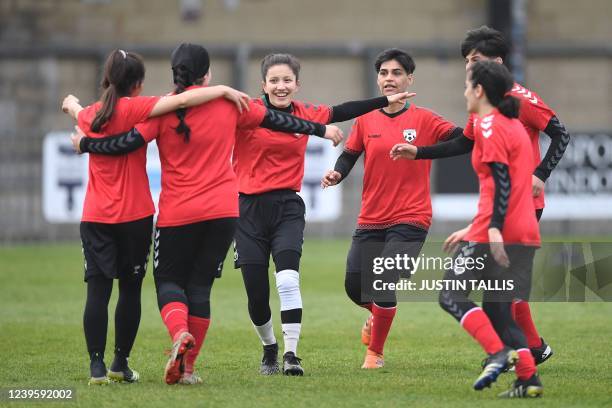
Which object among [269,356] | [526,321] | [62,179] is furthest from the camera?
[62,179]

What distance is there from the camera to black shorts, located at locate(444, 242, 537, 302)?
6.78 m

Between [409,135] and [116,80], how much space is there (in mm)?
2308

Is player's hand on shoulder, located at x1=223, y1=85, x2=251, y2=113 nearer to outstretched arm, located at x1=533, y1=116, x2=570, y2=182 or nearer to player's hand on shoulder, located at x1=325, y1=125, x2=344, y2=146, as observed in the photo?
player's hand on shoulder, located at x1=325, y1=125, x2=344, y2=146

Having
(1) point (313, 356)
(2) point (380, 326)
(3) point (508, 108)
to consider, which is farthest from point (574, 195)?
(3) point (508, 108)

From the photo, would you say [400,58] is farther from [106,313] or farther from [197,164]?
[106,313]

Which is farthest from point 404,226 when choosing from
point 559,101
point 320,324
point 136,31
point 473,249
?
point 559,101

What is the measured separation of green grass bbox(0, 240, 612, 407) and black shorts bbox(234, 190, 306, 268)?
2.74 feet

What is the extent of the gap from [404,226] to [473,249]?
159 cm

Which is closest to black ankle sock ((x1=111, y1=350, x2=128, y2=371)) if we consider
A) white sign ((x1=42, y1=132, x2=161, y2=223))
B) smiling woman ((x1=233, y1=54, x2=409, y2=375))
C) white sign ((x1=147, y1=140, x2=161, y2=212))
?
smiling woman ((x1=233, y1=54, x2=409, y2=375))

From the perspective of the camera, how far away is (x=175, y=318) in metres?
7.04

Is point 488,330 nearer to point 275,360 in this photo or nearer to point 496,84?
point 496,84

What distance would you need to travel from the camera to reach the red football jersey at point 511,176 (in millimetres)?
6660

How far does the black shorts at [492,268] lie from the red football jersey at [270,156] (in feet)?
5.73

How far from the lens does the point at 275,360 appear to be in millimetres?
8125
